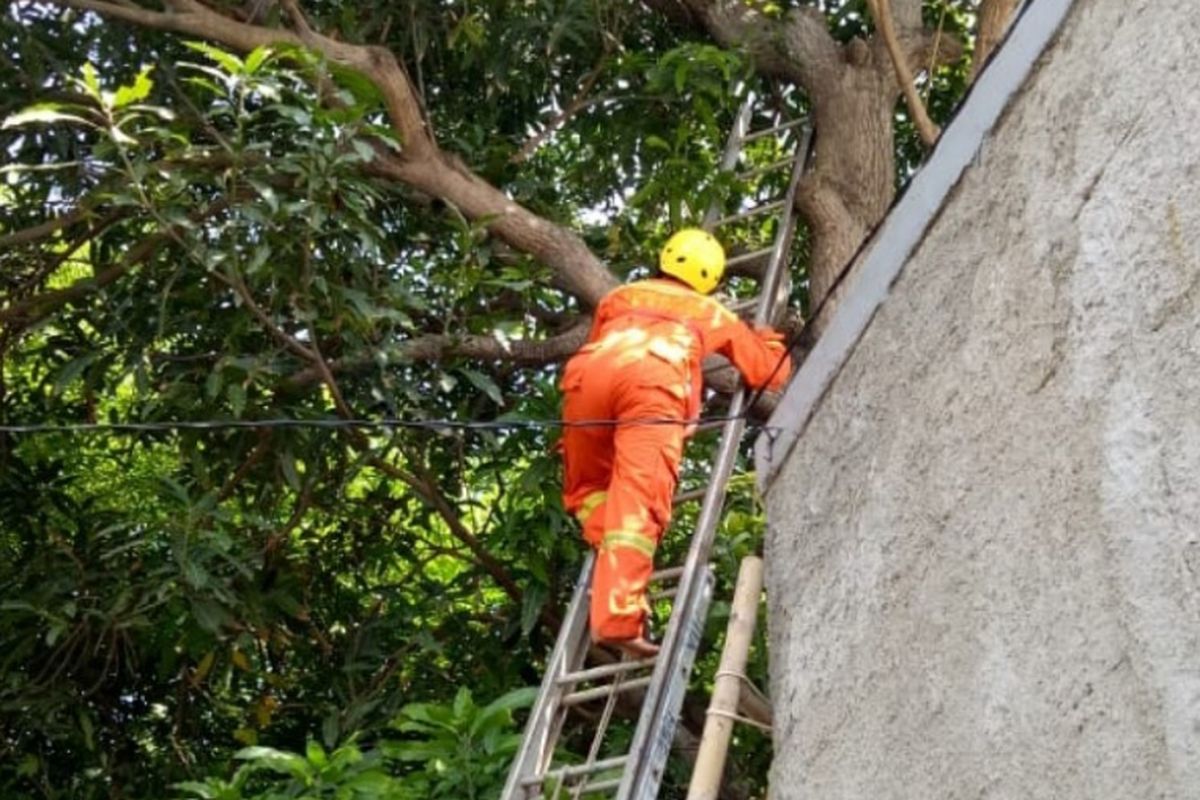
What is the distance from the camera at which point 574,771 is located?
4391 millimetres

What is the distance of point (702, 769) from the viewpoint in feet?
12.1

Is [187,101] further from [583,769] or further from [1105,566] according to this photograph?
[1105,566]

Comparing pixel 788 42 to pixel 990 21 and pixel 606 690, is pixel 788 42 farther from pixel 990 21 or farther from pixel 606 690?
pixel 606 690

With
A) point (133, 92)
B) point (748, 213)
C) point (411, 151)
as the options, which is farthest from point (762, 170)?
point (133, 92)

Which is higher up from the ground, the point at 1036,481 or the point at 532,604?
the point at 532,604

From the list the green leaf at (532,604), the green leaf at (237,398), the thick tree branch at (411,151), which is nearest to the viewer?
the green leaf at (237,398)

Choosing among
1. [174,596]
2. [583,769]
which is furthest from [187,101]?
[583,769]

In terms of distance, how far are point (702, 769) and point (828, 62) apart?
11.7ft

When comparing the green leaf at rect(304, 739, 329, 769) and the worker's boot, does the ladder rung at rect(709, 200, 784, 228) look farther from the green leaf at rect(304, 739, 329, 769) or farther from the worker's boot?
the green leaf at rect(304, 739, 329, 769)

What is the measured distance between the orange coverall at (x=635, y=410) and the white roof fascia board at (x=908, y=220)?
2.88 feet

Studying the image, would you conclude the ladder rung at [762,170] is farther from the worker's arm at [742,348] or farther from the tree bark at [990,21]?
the worker's arm at [742,348]

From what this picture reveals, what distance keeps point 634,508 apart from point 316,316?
1461mm

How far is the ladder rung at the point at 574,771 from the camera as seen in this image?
429 centimetres

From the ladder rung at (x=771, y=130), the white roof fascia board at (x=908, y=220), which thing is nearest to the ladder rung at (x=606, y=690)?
the white roof fascia board at (x=908, y=220)
